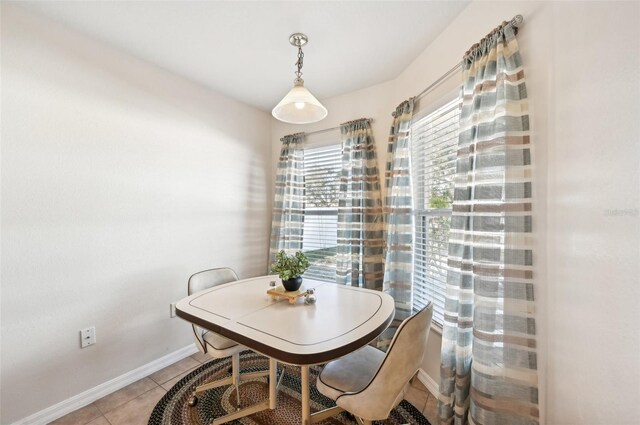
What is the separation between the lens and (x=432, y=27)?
181cm

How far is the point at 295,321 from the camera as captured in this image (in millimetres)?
1401

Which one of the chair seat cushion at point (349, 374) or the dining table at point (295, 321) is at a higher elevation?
the dining table at point (295, 321)

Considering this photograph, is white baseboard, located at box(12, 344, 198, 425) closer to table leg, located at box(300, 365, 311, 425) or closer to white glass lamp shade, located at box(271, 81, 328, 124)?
table leg, located at box(300, 365, 311, 425)

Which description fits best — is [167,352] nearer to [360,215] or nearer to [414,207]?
[360,215]

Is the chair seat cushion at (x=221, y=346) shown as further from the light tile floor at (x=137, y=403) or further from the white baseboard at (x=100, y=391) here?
the white baseboard at (x=100, y=391)

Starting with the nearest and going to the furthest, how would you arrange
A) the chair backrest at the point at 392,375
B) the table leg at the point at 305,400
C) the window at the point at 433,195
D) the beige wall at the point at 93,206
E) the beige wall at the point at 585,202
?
the beige wall at the point at 585,202 < the chair backrest at the point at 392,375 < the table leg at the point at 305,400 < the beige wall at the point at 93,206 < the window at the point at 433,195

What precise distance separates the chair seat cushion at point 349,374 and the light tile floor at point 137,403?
0.71m

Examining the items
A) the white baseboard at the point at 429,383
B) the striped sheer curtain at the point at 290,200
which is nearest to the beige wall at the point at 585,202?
the white baseboard at the point at 429,383

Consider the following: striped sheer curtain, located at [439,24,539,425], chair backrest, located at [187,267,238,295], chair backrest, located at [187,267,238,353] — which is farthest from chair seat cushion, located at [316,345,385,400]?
chair backrest, located at [187,267,238,295]

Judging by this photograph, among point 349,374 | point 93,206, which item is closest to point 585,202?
point 349,374

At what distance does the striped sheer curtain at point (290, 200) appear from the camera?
122 inches

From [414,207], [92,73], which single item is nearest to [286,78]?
[92,73]

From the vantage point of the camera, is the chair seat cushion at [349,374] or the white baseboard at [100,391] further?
the white baseboard at [100,391]

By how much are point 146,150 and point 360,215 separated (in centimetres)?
198
